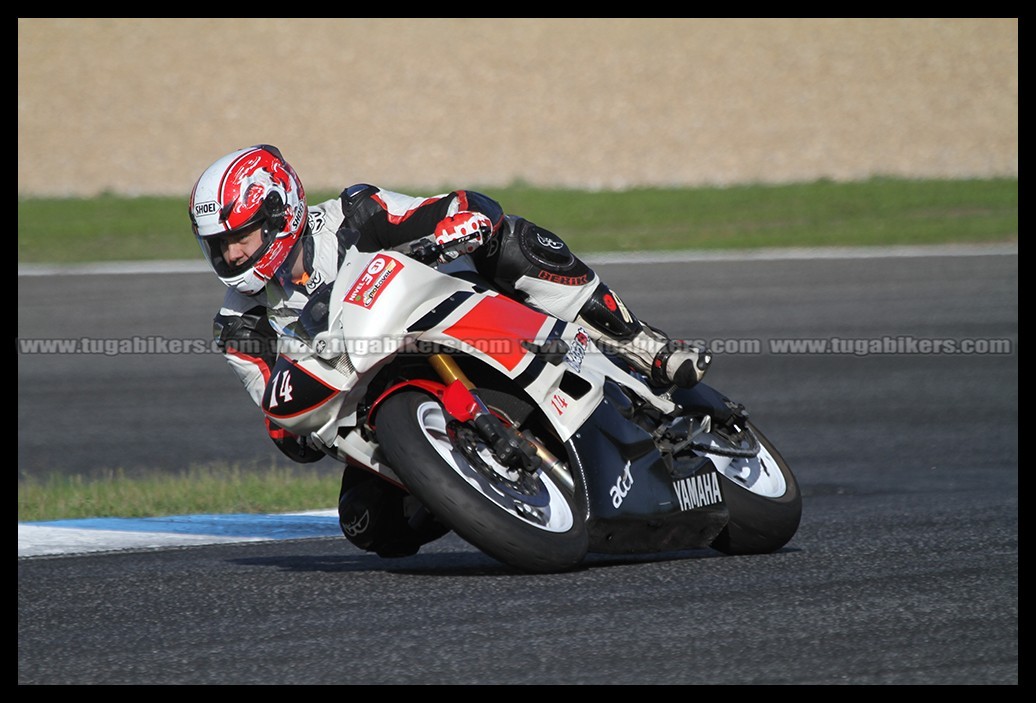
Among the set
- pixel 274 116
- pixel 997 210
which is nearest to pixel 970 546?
pixel 997 210

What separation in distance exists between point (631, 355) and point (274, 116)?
76.3 ft

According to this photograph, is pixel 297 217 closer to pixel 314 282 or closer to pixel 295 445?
pixel 314 282

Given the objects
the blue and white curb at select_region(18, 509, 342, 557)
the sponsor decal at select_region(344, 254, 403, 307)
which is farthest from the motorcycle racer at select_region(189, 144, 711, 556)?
the blue and white curb at select_region(18, 509, 342, 557)

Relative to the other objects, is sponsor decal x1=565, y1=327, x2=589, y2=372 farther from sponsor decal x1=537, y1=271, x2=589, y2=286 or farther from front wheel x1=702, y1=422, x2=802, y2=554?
front wheel x1=702, y1=422, x2=802, y2=554

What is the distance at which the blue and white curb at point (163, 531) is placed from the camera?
607cm

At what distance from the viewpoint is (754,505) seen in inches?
204

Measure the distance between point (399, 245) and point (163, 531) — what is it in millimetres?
2373

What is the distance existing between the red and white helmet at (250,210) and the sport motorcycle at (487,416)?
7.3 inches

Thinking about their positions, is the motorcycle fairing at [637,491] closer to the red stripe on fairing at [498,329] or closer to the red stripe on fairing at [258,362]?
the red stripe on fairing at [498,329]

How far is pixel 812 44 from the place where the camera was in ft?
99.1

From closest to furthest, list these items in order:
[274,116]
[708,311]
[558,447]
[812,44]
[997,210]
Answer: [558,447], [708,311], [997,210], [274,116], [812,44]

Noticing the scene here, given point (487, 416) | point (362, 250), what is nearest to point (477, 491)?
point (487, 416)

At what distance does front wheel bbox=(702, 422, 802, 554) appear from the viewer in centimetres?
516
